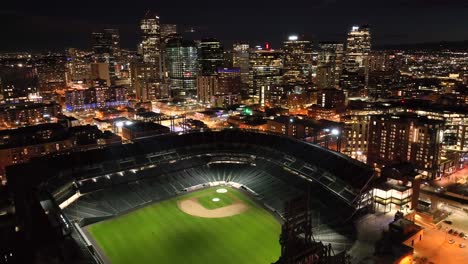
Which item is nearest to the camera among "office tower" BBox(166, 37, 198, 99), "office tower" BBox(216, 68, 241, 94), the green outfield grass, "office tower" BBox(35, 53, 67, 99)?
the green outfield grass

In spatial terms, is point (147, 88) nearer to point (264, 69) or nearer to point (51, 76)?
point (51, 76)

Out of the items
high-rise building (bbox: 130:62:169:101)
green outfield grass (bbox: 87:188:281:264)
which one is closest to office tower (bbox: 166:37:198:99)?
high-rise building (bbox: 130:62:169:101)

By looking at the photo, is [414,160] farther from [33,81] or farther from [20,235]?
[33,81]

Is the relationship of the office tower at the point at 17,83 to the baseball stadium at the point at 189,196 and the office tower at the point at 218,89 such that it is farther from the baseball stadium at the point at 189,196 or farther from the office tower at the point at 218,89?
the baseball stadium at the point at 189,196

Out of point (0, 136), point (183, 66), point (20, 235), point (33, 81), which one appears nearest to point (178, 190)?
point (20, 235)

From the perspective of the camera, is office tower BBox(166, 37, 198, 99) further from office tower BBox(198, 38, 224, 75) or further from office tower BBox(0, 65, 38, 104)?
office tower BBox(0, 65, 38, 104)

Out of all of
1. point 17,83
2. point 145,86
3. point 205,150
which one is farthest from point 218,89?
point 205,150
